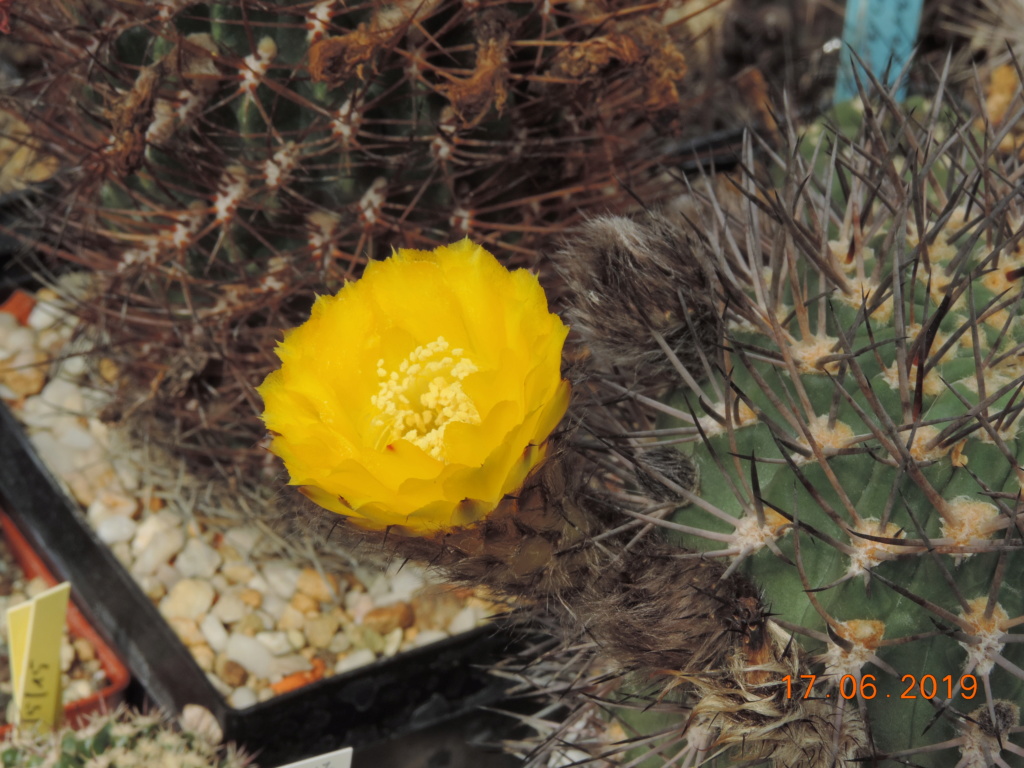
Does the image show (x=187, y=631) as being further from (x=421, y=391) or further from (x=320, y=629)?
(x=421, y=391)

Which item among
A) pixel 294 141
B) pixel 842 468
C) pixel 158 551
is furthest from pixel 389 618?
pixel 842 468

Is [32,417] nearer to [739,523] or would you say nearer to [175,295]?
[175,295]

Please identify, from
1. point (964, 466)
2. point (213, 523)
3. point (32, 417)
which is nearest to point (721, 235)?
point (964, 466)

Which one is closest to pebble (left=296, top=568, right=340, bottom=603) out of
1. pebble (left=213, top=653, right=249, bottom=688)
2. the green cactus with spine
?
pebble (left=213, top=653, right=249, bottom=688)

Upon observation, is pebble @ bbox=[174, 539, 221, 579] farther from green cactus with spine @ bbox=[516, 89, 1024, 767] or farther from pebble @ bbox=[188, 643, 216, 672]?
green cactus with spine @ bbox=[516, 89, 1024, 767]

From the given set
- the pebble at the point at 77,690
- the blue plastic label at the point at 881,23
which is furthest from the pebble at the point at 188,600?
the blue plastic label at the point at 881,23

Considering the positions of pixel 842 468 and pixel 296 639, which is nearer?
pixel 842 468
